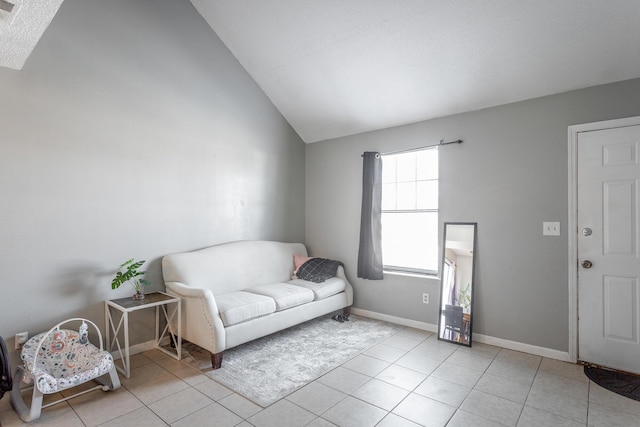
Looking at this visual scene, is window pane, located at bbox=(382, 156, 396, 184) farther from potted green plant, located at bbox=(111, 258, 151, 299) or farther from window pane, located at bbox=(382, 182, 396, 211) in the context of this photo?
potted green plant, located at bbox=(111, 258, 151, 299)

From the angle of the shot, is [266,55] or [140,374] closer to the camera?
[140,374]

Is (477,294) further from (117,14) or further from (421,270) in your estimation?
(117,14)

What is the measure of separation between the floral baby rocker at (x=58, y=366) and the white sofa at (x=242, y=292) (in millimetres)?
723

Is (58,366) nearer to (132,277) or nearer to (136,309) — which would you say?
(136,309)

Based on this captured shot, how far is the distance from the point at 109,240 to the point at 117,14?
6.82 ft

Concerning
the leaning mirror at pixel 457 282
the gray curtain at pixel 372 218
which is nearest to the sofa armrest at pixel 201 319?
the gray curtain at pixel 372 218

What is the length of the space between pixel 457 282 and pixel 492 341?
0.65 metres

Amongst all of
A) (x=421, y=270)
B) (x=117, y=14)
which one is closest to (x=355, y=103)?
(x=421, y=270)

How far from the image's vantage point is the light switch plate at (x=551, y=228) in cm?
299

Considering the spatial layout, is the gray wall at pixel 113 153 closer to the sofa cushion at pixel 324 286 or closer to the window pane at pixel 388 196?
the sofa cushion at pixel 324 286

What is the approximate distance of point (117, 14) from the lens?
302 centimetres

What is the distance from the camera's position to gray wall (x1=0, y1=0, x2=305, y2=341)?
2531 mm

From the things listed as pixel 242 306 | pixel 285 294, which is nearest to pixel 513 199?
pixel 285 294

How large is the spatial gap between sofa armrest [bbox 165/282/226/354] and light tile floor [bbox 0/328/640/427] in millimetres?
243
